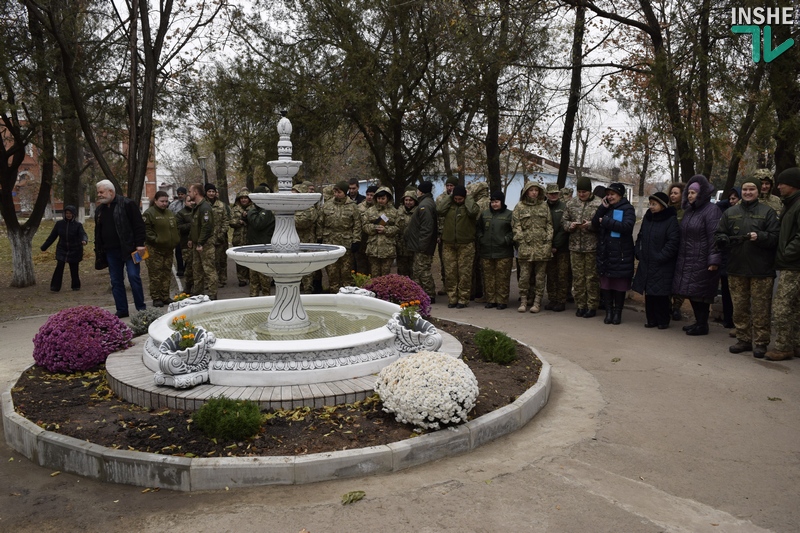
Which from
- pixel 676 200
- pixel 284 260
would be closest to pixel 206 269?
pixel 284 260

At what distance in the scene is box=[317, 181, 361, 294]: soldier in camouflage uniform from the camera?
39.5ft

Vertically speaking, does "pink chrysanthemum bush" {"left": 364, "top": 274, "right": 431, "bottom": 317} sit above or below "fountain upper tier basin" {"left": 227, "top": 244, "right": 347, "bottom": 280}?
below

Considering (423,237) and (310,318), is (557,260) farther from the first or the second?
(310,318)

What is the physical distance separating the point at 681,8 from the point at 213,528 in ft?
40.9

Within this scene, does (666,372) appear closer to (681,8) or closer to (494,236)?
(494,236)

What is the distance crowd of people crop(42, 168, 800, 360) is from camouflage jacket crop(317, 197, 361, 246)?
0.02 metres

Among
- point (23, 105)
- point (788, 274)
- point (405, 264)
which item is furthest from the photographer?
point (23, 105)

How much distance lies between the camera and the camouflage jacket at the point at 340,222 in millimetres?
12047

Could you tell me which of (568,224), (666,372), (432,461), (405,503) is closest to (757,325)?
(666,372)

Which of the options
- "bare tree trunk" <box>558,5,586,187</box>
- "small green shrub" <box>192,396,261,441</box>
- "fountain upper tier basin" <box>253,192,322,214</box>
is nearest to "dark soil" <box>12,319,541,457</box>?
"small green shrub" <box>192,396,261,441</box>

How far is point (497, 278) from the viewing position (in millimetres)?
11375

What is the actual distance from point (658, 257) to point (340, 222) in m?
5.89

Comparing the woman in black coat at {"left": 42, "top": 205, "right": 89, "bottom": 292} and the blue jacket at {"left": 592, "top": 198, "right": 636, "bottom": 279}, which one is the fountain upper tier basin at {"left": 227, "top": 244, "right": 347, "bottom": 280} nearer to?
the blue jacket at {"left": 592, "top": 198, "right": 636, "bottom": 279}

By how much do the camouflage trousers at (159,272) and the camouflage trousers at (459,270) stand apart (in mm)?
5245
